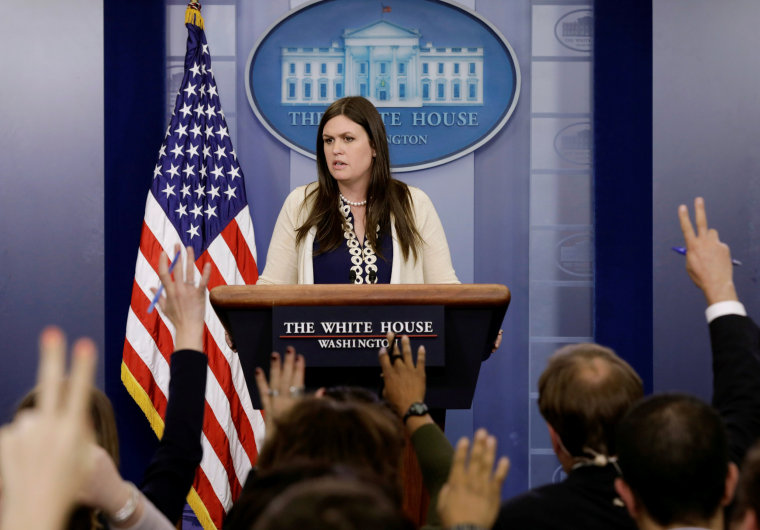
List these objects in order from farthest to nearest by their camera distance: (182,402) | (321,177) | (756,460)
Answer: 1. (321,177)
2. (182,402)
3. (756,460)

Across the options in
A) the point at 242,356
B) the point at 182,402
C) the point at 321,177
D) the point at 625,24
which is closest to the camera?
the point at 182,402

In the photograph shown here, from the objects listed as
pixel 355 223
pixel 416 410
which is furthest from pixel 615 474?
pixel 355 223

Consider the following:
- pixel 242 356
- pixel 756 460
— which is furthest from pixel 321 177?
pixel 756 460

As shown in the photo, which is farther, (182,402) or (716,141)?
(716,141)

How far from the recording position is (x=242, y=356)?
2.05 m

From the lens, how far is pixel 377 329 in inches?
77.9

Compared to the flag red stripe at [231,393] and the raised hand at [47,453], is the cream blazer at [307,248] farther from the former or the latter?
the raised hand at [47,453]

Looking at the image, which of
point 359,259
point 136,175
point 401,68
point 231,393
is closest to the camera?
point 359,259

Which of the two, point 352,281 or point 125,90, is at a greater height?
point 125,90

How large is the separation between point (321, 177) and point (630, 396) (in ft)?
5.34

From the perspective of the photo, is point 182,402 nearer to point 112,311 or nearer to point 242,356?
point 242,356

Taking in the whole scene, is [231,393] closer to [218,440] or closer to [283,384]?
[218,440]

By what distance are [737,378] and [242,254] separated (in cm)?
272

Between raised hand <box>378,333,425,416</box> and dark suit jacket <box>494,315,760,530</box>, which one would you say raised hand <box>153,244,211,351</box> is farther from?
dark suit jacket <box>494,315,760,530</box>
